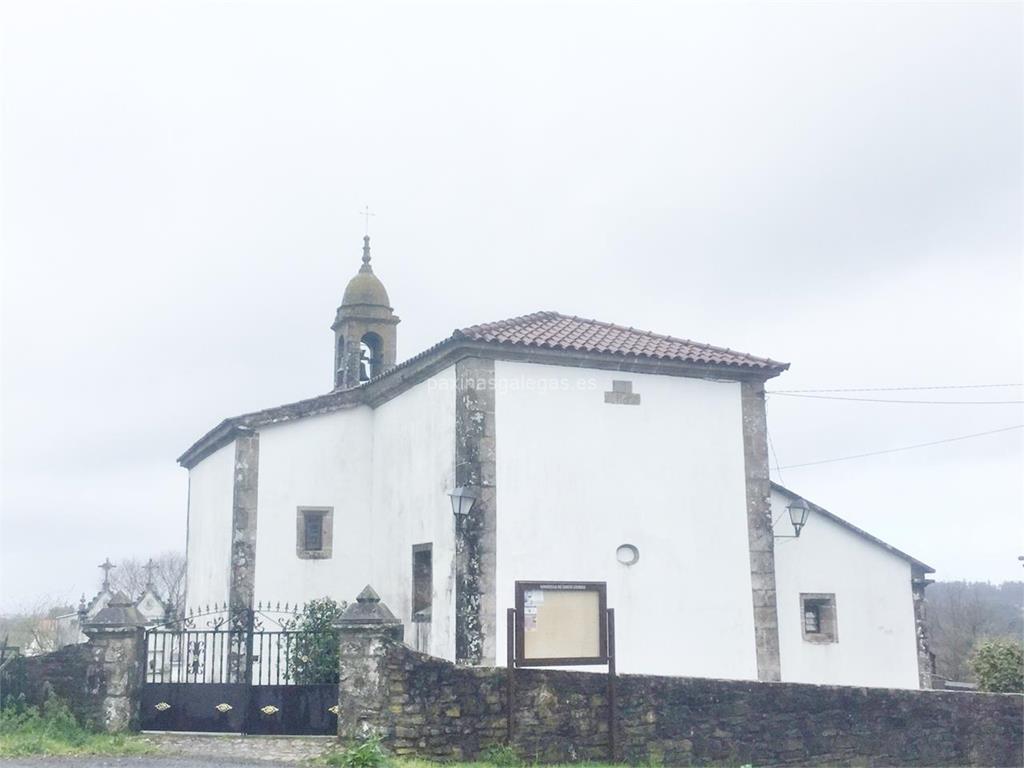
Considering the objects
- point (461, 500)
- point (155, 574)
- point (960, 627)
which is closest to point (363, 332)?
point (461, 500)

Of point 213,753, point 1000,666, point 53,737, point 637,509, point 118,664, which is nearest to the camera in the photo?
point 213,753

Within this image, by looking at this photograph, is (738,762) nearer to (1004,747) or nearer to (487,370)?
(1004,747)

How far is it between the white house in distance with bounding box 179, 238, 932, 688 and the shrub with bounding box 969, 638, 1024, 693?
92 cm

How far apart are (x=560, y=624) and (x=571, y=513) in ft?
13.3

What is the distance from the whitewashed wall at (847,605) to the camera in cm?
1720

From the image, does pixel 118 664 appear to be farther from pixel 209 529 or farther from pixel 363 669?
pixel 209 529

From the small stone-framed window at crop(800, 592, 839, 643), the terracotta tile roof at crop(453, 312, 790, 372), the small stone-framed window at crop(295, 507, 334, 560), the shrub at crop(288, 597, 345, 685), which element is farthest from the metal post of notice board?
the small stone-framed window at crop(295, 507, 334, 560)

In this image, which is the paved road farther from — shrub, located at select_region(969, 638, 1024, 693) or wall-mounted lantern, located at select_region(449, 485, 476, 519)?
shrub, located at select_region(969, 638, 1024, 693)

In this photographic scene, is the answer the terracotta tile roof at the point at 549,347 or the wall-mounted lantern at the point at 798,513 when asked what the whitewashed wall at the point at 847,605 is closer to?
the wall-mounted lantern at the point at 798,513

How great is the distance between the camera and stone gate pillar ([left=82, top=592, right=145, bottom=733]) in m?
11.3

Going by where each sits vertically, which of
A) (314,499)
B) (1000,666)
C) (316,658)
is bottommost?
(1000,666)

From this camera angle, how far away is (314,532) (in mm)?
18547

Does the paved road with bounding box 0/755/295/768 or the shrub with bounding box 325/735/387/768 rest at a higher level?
the shrub with bounding box 325/735/387/768

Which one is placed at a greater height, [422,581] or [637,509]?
[637,509]
